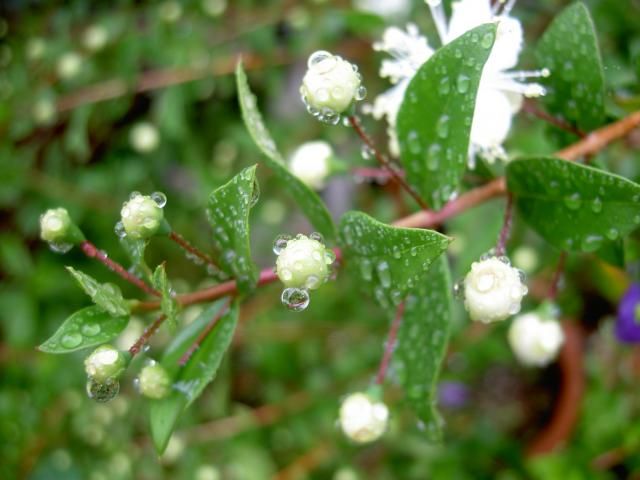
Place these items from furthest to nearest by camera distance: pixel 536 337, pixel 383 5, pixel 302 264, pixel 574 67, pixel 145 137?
pixel 383 5, pixel 145 137, pixel 536 337, pixel 574 67, pixel 302 264

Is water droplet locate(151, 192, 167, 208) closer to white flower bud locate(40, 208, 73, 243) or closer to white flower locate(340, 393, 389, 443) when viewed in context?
white flower bud locate(40, 208, 73, 243)

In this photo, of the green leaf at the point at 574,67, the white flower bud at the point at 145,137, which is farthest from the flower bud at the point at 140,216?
the white flower bud at the point at 145,137

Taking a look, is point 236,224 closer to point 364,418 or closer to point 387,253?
point 387,253

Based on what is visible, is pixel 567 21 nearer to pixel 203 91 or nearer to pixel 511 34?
pixel 511 34

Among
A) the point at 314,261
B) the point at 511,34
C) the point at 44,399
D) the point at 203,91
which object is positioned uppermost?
the point at 511,34

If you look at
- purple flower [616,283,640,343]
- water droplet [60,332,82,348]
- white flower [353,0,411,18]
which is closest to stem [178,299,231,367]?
water droplet [60,332,82,348]

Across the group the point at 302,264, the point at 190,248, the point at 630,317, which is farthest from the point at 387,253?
the point at 630,317

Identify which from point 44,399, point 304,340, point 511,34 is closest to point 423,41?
point 511,34
